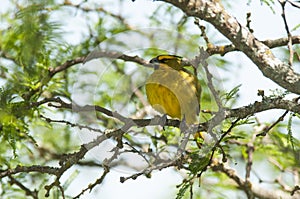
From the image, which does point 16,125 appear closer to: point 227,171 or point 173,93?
point 173,93

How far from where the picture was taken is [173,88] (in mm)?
4113

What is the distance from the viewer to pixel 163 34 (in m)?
4.27

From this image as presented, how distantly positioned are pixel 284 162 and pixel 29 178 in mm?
1930

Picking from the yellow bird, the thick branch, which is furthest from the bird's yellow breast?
the thick branch

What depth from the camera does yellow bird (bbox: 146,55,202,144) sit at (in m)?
3.98

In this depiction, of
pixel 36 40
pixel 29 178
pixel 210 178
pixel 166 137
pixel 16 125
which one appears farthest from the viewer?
pixel 210 178

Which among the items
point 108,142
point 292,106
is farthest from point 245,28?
point 108,142

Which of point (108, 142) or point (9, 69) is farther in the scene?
point (9, 69)

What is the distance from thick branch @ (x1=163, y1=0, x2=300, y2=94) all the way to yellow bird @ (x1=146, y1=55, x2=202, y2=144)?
1.08 metres

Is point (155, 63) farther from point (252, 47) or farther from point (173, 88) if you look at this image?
point (252, 47)

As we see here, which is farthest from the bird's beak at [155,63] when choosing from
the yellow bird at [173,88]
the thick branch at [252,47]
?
the thick branch at [252,47]

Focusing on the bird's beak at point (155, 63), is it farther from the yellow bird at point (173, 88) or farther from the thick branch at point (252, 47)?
the thick branch at point (252, 47)

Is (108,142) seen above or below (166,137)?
below

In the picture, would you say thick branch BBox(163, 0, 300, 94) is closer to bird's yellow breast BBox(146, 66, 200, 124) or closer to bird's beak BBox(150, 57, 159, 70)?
bird's yellow breast BBox(146, 66, 200, 124)
